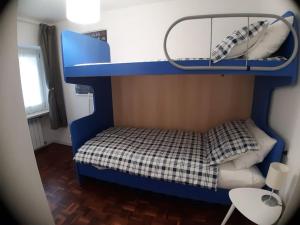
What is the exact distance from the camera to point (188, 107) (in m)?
2.16

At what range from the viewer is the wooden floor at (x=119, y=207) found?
1.44 metres

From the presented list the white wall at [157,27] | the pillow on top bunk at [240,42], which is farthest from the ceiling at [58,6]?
the pillow on top bunk at [240,42]

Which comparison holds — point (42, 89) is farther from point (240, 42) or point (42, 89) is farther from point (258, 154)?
point (258, 154)

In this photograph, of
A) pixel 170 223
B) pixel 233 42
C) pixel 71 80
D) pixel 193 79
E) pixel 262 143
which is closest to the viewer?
pixel 233 42

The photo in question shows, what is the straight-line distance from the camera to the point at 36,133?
2773mm

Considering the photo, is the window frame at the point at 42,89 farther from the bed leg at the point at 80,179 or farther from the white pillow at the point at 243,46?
the white pillow at the point at 243,46

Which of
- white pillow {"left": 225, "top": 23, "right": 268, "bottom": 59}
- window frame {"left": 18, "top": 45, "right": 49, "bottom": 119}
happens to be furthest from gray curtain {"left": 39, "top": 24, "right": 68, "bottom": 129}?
white pillow {"left": 225, "top": 23, "right": 268, "bottom": 59}

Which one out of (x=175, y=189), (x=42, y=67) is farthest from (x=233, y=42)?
(x=42, y=67)

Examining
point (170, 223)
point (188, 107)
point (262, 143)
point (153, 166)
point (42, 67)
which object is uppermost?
point (42, 67)

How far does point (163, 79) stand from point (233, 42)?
110 centimetres

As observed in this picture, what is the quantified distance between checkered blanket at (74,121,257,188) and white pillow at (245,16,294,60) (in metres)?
0.66

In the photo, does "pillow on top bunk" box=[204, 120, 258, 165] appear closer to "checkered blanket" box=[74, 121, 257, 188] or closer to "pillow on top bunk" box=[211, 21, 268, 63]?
"checkered blanket" box=[74, 121, 257, 188]

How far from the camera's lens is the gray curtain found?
8.38 feet

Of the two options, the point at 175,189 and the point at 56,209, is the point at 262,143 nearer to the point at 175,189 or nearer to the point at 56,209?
the point at 175,189
